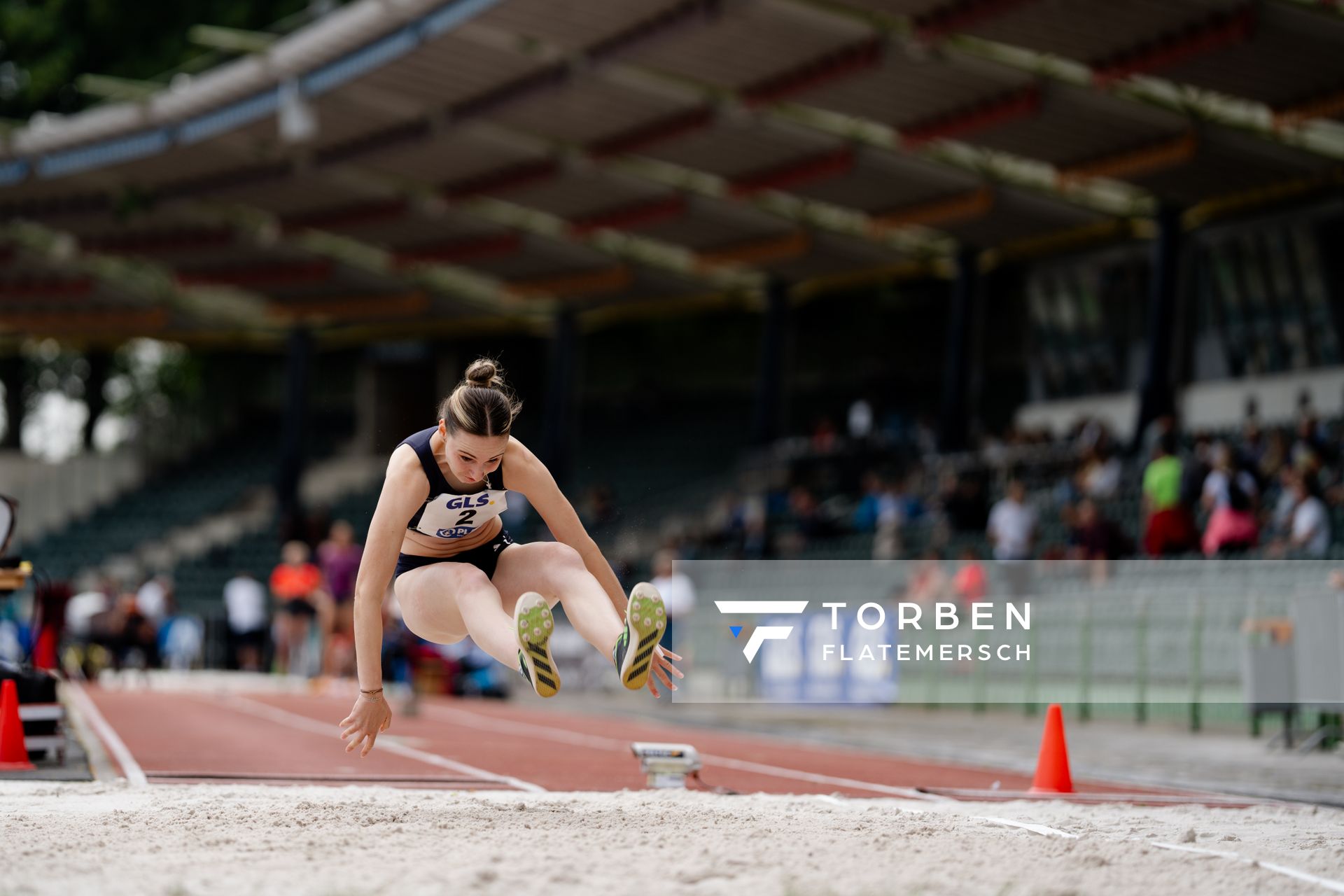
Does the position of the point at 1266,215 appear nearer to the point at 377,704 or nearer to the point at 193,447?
the point at 377,704

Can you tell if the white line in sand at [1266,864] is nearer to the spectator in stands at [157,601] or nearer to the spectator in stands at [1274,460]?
the spectator in stands at [1274,460]

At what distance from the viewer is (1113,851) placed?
618 cm

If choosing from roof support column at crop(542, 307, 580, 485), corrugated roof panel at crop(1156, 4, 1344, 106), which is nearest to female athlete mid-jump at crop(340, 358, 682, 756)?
corrugated roof panel at crop(1156, 4, 1344, 106)

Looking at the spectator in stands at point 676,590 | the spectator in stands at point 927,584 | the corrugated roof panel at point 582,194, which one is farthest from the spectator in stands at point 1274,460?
the corrugated roof panel at point 582,194

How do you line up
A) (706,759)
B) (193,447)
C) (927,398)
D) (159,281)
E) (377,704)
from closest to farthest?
1. (377,704)
2. (706,759)
3. (927,398)
4. (159,281)
5. (193,447)

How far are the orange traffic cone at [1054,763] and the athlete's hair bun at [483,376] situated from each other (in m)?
3.80

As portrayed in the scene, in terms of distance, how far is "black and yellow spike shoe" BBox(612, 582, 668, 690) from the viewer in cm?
648

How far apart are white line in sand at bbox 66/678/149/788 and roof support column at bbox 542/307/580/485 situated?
14151 mm

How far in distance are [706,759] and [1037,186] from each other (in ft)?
52.6

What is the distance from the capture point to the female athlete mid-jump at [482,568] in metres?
6.52

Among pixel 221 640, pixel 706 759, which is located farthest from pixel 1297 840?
pixel 221 640

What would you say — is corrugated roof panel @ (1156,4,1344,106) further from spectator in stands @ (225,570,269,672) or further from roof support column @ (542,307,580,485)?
roof support column @ (542,307,580,485)

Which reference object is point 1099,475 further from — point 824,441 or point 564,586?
point 564,586

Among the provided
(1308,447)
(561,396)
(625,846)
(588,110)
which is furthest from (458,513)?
(561,396)
